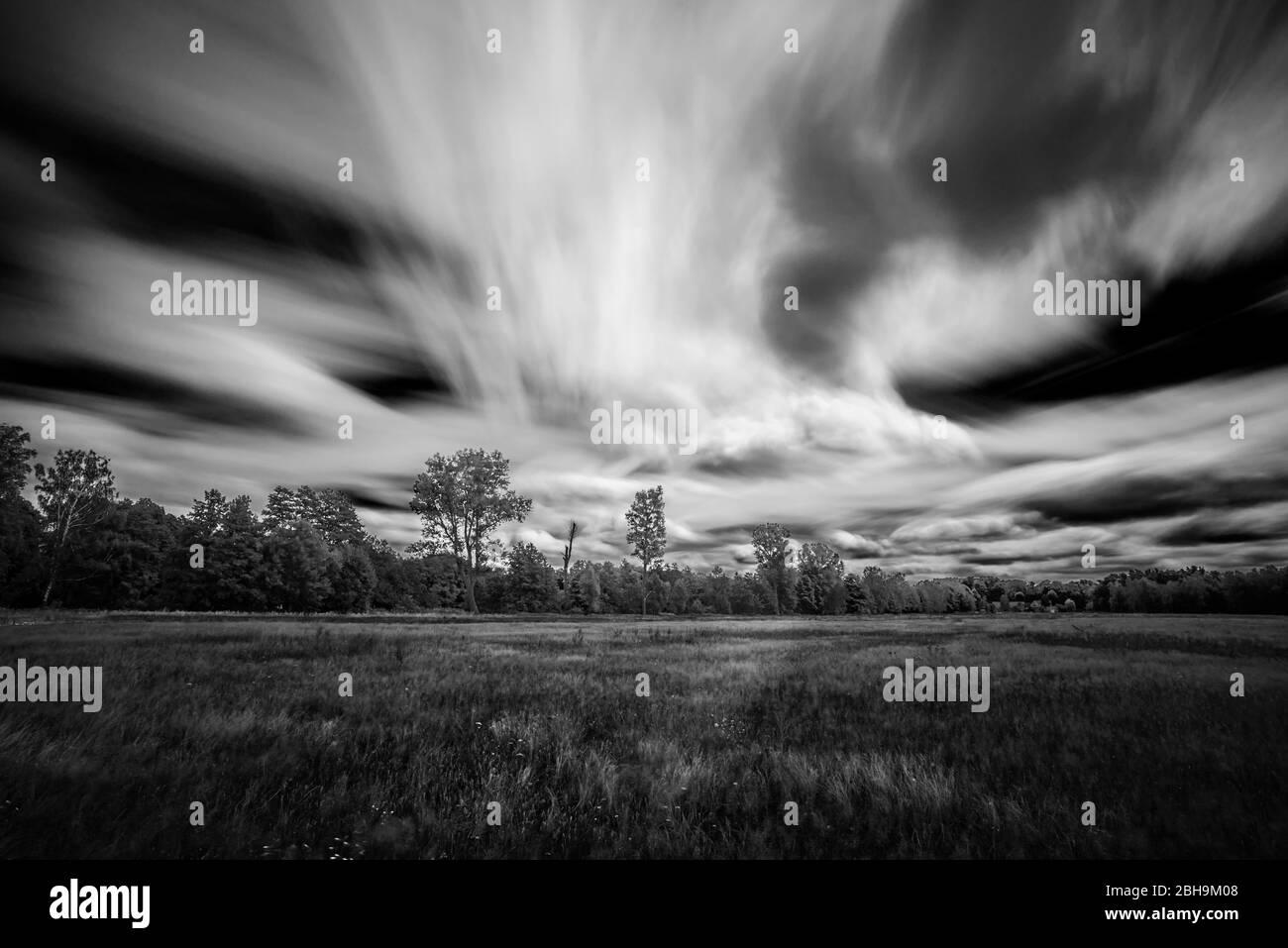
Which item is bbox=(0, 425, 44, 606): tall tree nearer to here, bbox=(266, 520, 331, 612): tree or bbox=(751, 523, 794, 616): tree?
bbox=(266, 520, 331, 612): tree

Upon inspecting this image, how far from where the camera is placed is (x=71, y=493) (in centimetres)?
2333

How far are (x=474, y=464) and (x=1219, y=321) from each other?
37016 mm

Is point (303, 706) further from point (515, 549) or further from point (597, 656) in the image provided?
point (515, 549)

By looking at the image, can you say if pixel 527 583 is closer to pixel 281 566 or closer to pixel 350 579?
Answer: pixel 350 579

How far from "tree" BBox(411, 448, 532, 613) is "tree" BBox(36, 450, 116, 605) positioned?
15960 mm

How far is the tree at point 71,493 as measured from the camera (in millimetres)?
20422

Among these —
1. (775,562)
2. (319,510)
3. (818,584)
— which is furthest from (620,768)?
(818,584)

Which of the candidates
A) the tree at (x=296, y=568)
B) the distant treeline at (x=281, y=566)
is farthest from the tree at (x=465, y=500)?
Answer: the tree at (x=296, y=568)

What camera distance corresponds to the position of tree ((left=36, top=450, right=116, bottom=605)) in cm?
2042

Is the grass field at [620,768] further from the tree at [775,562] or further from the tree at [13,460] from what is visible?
the tree at [775,562]

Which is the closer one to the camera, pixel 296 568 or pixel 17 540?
pixel 17 540

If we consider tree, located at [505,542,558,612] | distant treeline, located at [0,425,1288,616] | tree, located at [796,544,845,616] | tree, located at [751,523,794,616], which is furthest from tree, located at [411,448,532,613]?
tree, located at [796,544,845,616]

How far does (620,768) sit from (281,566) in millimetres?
46287
